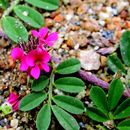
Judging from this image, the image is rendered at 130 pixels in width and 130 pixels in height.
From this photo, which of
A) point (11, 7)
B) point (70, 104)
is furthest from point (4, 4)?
point (70, 104)

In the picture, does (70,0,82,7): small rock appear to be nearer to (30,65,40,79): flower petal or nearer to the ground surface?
the ground surface

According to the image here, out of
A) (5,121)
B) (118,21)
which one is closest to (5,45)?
(5,121)

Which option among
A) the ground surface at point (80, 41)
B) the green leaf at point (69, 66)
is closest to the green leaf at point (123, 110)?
the ground surface at point (80, 41)

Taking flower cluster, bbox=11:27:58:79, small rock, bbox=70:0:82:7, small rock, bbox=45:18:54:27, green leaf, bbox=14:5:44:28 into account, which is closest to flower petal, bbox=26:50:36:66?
flower cluster, bbox=11:27:58:79

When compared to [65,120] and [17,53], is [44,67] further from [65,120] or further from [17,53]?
[65,120]

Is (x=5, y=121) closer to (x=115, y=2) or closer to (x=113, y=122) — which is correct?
(x=113, y=122)

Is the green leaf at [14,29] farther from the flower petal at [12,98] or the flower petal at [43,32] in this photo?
the flower petal at [12,98]
